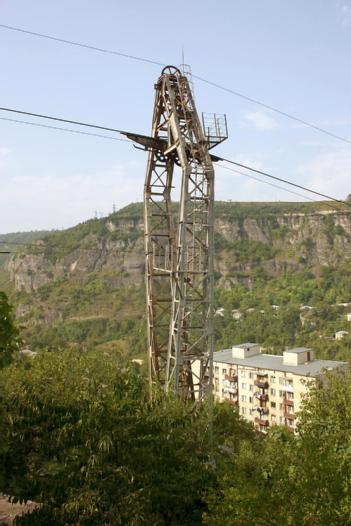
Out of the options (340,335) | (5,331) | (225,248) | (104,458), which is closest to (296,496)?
(104,458)

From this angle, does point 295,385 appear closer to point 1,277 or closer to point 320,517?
point 320,517

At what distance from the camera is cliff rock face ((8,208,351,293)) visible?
508ft

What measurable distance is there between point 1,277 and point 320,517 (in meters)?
183

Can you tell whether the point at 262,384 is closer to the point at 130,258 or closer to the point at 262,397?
the point at 262,397

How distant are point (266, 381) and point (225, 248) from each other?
388 ft

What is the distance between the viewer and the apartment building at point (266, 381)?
4744 cm

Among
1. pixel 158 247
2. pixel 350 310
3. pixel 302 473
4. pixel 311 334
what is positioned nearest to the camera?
pixel 302 473

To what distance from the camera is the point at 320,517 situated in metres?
6.69

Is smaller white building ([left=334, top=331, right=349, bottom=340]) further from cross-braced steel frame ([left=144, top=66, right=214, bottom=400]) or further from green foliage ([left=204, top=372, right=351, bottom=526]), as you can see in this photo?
green foliage ([left=204, top=372, right=351, bottom=526])

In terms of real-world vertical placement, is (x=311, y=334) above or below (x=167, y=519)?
below

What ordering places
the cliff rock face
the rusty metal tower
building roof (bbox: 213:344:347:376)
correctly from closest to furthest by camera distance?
1. the rusty metal tower
2. building roof (bbox: 213:344:347:376)
3. the cliff rock face

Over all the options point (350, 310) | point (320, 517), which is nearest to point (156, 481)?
point (320, 517)

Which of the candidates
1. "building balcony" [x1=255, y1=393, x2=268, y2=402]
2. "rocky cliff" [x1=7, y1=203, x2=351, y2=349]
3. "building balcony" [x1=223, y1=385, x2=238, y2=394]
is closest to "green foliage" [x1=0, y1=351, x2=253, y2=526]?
"building balcony" [x1=255, y1=393, x2=268, y2=402]

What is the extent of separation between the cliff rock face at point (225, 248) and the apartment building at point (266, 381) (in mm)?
93291
